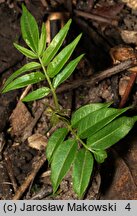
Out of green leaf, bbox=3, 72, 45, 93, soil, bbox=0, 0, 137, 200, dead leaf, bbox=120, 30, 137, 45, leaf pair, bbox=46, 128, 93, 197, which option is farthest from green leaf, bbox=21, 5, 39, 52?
dead leaf, bbox=120, 30, 137, 45

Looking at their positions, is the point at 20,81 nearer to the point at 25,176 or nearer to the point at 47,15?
the point at 25,176

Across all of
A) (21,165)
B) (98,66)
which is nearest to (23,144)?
(21,165)

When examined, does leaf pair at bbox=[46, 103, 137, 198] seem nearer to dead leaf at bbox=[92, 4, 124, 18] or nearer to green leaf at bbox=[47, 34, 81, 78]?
green leaf at bbox=[47, 34, 81, 78]

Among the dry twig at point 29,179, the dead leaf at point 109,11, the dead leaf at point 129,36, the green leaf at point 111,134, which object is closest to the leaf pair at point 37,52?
the green leaf at point 111,134

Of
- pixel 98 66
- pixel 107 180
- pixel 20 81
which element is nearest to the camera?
pixel 20 81

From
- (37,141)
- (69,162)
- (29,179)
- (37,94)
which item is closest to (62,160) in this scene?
(69,162)

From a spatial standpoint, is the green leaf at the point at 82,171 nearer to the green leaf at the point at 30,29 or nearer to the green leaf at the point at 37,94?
the green leaf at the point at 37,94
